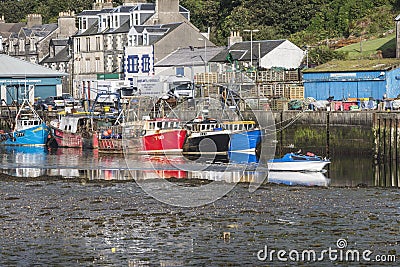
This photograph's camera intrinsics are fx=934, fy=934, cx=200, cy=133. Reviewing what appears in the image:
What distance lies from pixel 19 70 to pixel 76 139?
82.5 ft

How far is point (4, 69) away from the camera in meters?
82.4

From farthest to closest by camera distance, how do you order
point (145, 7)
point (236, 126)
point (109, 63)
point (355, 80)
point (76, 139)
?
point (109, 63) → point (145, 7) → point (76, 139) → point (355, 80) → point (236, 126)

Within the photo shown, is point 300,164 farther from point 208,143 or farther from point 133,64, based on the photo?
point 133,64

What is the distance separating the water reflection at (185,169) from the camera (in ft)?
124

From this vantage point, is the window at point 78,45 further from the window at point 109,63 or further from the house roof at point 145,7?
the house roof at point 145,7

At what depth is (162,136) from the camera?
5222 centimetres

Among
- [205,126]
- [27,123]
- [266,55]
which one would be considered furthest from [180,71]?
[205,126]

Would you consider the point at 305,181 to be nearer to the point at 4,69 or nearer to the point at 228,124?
the point at 228,124

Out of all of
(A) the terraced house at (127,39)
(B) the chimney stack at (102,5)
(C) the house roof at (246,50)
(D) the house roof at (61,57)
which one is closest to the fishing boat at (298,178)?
(C) the house roof at (246,50)

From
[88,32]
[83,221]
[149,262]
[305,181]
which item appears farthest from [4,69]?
[149,262]

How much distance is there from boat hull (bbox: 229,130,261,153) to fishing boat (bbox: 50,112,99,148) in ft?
36.0

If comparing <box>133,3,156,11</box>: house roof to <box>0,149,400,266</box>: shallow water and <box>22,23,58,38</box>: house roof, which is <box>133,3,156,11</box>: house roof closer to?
<box>22,23,58,38</box>: house roof

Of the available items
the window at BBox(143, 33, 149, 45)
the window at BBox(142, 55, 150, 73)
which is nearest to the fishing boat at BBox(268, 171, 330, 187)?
the window at BBox(142, 55, 150, 73)

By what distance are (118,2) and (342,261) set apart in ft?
325
